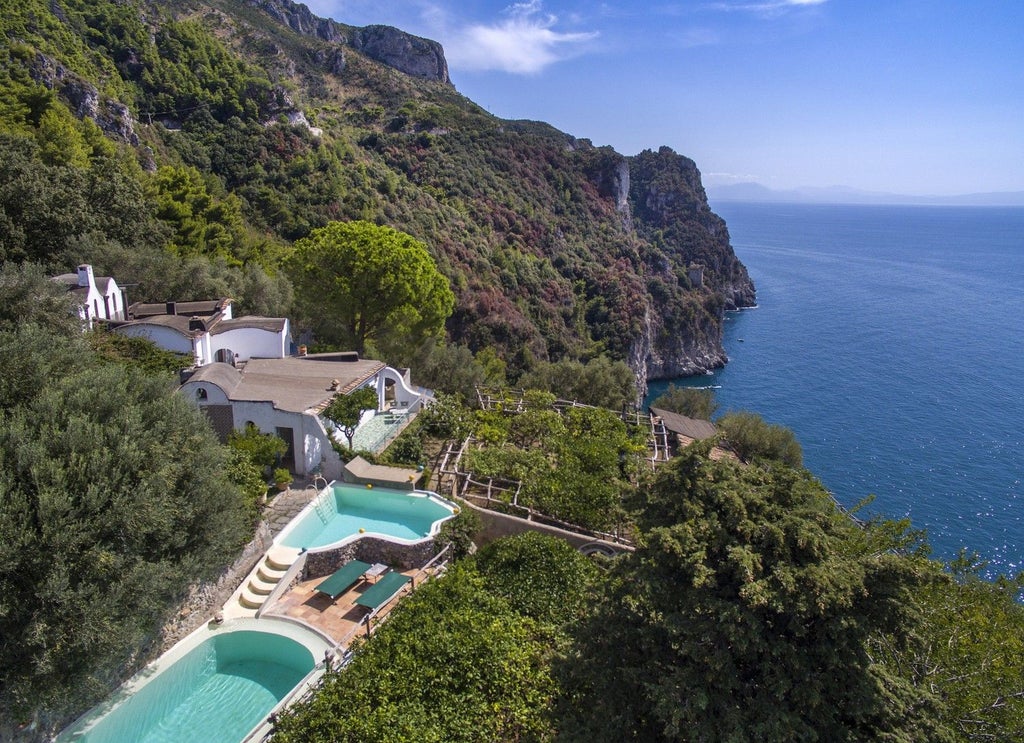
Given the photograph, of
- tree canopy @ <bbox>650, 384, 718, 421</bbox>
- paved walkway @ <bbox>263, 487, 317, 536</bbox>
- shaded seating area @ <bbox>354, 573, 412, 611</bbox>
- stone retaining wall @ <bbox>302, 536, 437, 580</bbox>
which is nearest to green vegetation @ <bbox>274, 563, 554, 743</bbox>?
shaded seating area @ <bbox>354, 573, 412, 611</bbox>

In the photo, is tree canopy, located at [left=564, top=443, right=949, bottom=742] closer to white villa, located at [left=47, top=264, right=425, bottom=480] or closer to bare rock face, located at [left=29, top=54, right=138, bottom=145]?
white villa, located at [left=47, top=264, right=425, bottom=480]

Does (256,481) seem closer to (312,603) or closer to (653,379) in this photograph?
(312,603)

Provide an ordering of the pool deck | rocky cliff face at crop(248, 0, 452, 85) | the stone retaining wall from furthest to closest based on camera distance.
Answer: rocky cliff face at crop(248, 0, 452, 85), the stone retaining wall, the pool deck

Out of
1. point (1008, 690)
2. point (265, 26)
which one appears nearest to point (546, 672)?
point (1008, 690)

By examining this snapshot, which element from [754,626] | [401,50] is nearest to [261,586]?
[754,626]

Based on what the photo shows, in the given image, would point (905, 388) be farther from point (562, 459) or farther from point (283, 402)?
point (283, 402)

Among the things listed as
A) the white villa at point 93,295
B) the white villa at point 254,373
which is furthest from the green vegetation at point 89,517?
the white villa at point 93,295
